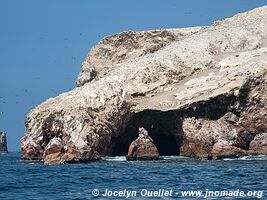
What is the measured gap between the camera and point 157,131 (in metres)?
77.6

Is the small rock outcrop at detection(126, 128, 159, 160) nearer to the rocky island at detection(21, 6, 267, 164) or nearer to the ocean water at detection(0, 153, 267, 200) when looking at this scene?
the rocky island at detection(21, 6, 267, 164)

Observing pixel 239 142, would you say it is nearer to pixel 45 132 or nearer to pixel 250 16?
pixel 45 132

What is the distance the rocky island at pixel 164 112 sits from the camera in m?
69.2

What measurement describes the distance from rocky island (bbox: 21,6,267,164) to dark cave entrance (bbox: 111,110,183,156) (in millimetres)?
130

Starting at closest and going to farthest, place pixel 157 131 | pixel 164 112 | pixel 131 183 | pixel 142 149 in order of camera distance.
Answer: pixel 131 183
pixel 142 149
pixel 164 112
pixel 157 131

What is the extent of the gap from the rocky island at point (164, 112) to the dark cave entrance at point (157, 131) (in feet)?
0.43

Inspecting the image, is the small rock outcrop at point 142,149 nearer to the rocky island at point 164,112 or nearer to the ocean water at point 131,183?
the rocky island at point 164,112

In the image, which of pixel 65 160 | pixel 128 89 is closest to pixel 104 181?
pixel 65 160

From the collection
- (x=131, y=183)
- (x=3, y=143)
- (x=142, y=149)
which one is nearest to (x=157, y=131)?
(x=142, y=149)

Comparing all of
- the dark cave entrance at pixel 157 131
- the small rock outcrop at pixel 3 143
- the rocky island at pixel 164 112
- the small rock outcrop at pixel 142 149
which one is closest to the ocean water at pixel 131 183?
the rocky island at pixel 164 112

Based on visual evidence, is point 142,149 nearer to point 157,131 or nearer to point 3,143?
point 157,131

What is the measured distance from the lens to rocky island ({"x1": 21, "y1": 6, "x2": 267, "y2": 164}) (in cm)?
6925

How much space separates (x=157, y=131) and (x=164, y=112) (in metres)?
4.22

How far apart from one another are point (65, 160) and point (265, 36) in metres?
45.6
